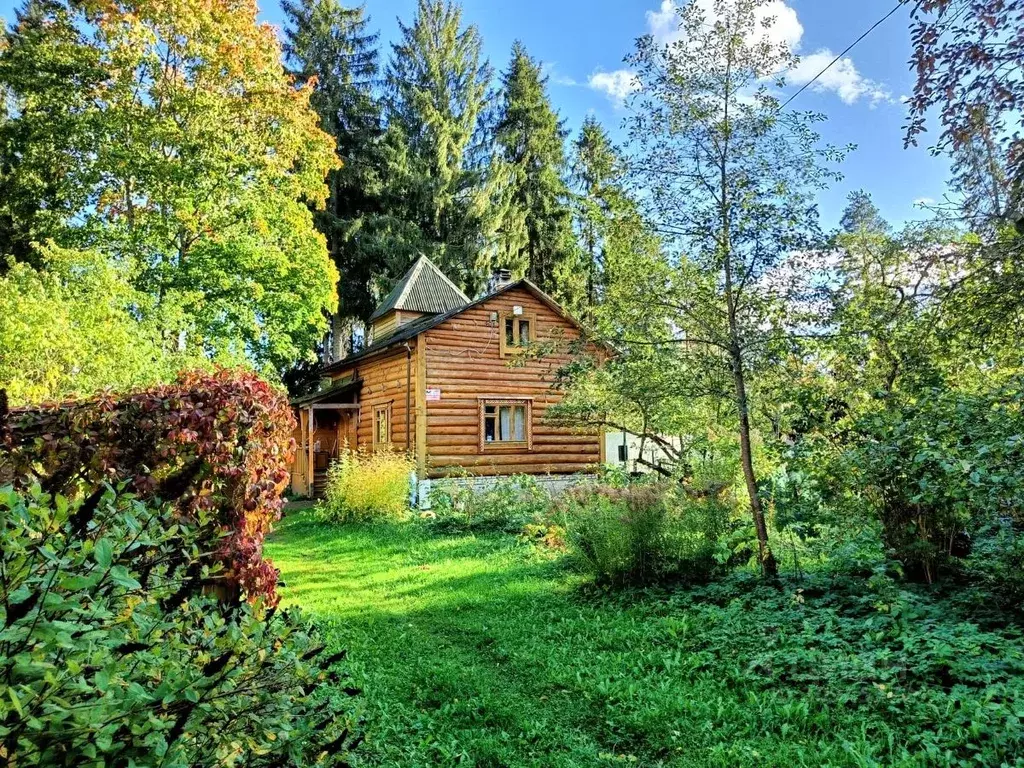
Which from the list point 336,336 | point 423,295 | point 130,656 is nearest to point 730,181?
point 130,656

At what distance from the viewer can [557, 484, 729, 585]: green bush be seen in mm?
6113

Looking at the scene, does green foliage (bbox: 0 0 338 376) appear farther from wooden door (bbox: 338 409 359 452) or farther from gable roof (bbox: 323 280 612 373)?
wooden door (bbox: 338 409 359 452)

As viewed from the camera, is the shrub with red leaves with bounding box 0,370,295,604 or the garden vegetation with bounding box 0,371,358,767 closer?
the garden vegetation with bounding box 0,371,358,767

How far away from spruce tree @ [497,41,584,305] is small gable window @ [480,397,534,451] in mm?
12862

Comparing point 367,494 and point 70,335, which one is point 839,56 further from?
point 70,335

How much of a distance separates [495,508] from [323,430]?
38.1 ft

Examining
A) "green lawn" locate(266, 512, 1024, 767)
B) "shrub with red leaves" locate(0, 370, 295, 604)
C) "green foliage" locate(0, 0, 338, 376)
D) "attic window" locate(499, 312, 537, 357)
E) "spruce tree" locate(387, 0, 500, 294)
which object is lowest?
"green lawn" locate(266, 512, 1024, 767)

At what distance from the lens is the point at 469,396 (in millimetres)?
16453

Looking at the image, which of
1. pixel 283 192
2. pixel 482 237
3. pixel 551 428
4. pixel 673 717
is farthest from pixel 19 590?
pixel 482 237

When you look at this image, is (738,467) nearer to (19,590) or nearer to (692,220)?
(692,220)

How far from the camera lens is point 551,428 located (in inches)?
696

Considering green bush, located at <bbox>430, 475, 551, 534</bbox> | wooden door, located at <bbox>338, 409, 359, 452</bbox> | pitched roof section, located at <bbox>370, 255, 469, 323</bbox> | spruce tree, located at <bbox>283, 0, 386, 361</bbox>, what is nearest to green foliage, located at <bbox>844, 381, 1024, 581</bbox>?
green bush, located at <bbox>430, 475, 551, 534</bbox>

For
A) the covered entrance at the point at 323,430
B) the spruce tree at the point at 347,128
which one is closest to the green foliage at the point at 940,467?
the covered entrance at the point at 323,430

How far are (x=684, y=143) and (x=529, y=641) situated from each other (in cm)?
495
